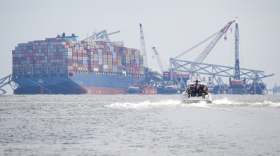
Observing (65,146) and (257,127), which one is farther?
(257,127)

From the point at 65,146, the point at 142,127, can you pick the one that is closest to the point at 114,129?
the point at 142,127

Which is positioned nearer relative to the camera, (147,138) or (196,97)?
(147,138)

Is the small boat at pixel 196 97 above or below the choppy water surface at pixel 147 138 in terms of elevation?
above

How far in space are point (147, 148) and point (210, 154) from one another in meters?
4.29

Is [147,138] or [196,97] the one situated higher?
[196,97]

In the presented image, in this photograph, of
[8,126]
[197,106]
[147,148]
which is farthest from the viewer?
[197,106]

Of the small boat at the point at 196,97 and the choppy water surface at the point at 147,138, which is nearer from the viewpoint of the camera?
the choppy water surface at the point at 147,138

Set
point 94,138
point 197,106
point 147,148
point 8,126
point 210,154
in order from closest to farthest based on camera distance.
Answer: point 210,154 → point 147,148 → point 94,138 → point 8,126 → point 197,106

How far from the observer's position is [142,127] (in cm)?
4188

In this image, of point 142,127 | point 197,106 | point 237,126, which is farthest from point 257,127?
point 197,106

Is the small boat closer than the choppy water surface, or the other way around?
the choppy water surface

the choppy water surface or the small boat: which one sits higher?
the small boat

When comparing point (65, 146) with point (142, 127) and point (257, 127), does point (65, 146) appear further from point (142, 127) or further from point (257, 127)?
point (257, 127)

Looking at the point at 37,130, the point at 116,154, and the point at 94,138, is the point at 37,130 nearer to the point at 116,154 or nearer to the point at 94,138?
the point at 94,138
